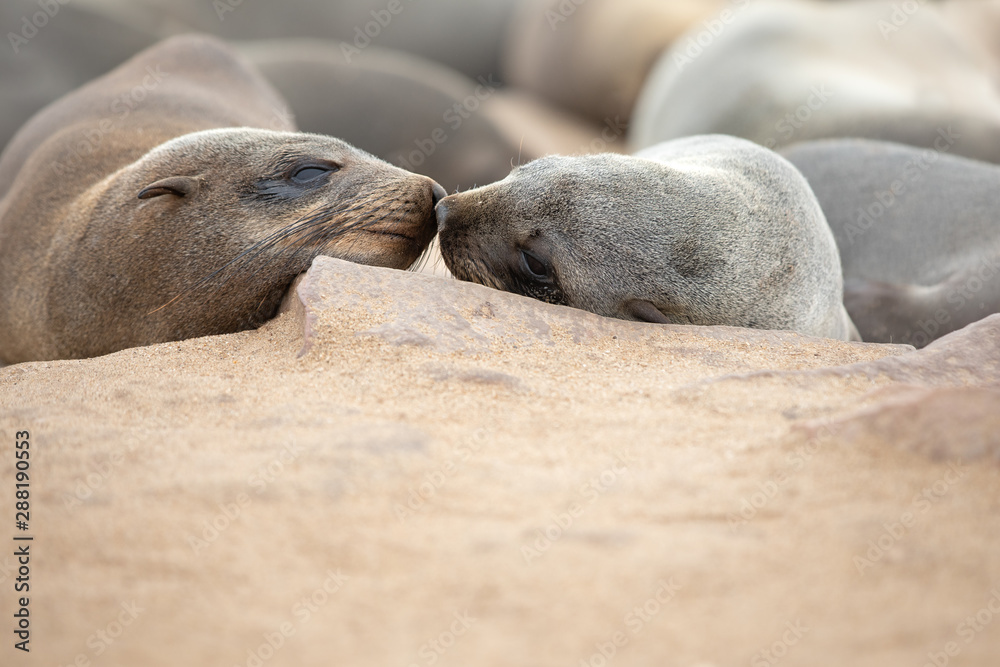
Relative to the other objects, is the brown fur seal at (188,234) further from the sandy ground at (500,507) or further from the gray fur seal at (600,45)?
the gray fur seal at (600,45)

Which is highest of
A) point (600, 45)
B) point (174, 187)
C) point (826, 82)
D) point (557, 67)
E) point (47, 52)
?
point (174, 187)

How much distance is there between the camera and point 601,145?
9.67 m

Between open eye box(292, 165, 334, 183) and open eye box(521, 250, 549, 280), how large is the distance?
33.2 inches

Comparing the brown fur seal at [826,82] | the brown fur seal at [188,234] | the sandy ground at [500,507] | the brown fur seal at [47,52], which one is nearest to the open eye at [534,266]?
the brown fur seal at [188,234]

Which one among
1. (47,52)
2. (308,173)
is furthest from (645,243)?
(47,52)

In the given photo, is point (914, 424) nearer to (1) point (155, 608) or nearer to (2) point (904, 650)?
(2) point (904, 650)

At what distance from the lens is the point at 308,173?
12.1ft

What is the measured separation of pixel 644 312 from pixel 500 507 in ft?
4.93

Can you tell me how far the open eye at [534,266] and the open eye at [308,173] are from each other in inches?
33.2

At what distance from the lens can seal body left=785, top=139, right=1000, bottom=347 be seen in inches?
187

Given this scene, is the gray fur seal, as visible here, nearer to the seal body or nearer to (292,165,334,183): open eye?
the seal body

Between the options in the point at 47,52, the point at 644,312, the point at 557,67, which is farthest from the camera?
the point at 557,67

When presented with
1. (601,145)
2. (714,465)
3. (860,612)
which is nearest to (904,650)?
(860,612)

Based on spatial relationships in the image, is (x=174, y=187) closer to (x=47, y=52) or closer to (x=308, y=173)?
(x=308, y=173)
